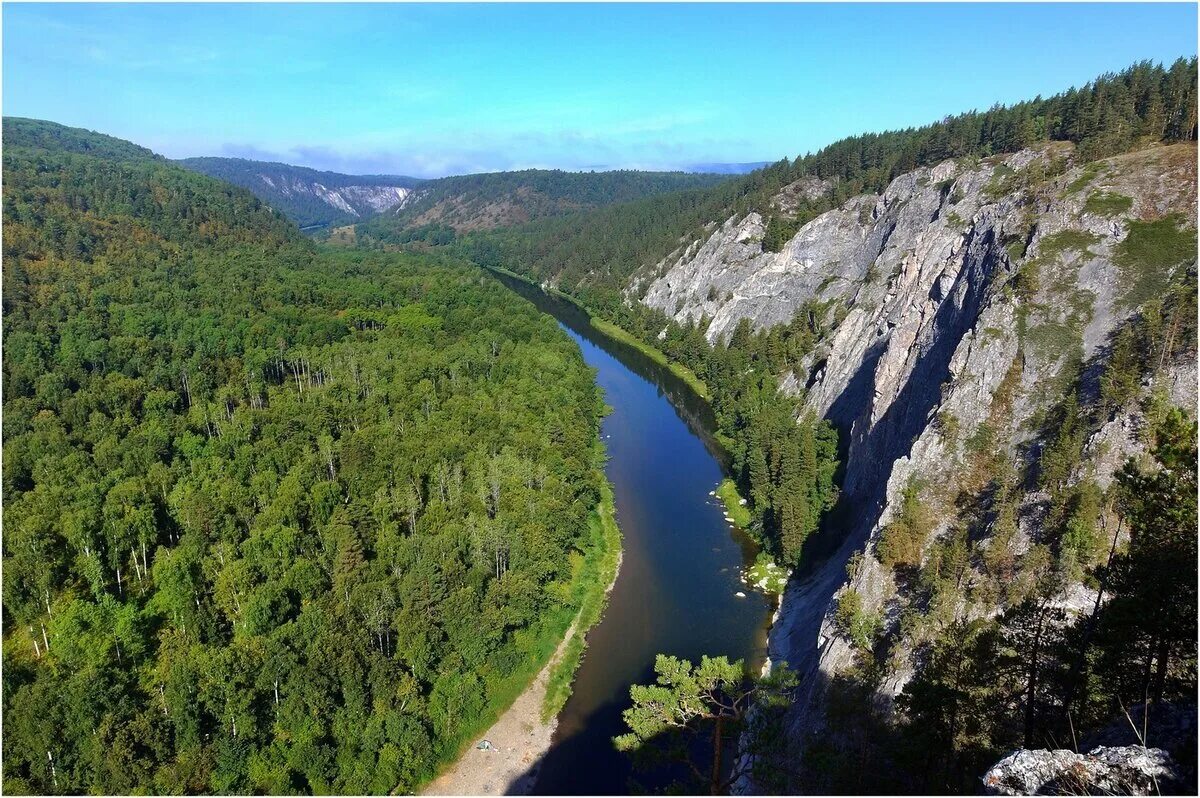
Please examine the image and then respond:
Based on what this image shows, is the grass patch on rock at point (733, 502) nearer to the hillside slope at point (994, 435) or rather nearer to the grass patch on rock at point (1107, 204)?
the hillside slope at point (994, 435)

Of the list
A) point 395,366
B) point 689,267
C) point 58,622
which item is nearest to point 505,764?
point 58,622

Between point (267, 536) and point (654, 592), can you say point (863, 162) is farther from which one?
point (267, 536)

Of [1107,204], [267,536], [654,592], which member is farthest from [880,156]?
[267,536]

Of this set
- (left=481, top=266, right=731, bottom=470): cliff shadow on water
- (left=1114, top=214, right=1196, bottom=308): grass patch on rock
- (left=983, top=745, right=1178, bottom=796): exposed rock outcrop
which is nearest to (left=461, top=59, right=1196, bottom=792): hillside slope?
(left=1114, top=214, right=1196, bottom=308): grass patch on rock

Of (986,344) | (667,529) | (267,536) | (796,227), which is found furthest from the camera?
(796,227)

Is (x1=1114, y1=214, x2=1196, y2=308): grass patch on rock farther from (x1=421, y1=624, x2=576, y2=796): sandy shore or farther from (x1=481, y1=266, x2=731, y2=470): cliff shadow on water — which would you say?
(x1=421, y1=624, x2=576, y2=796): sandy shore

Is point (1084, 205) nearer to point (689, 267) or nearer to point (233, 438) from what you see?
point (233, 438)
